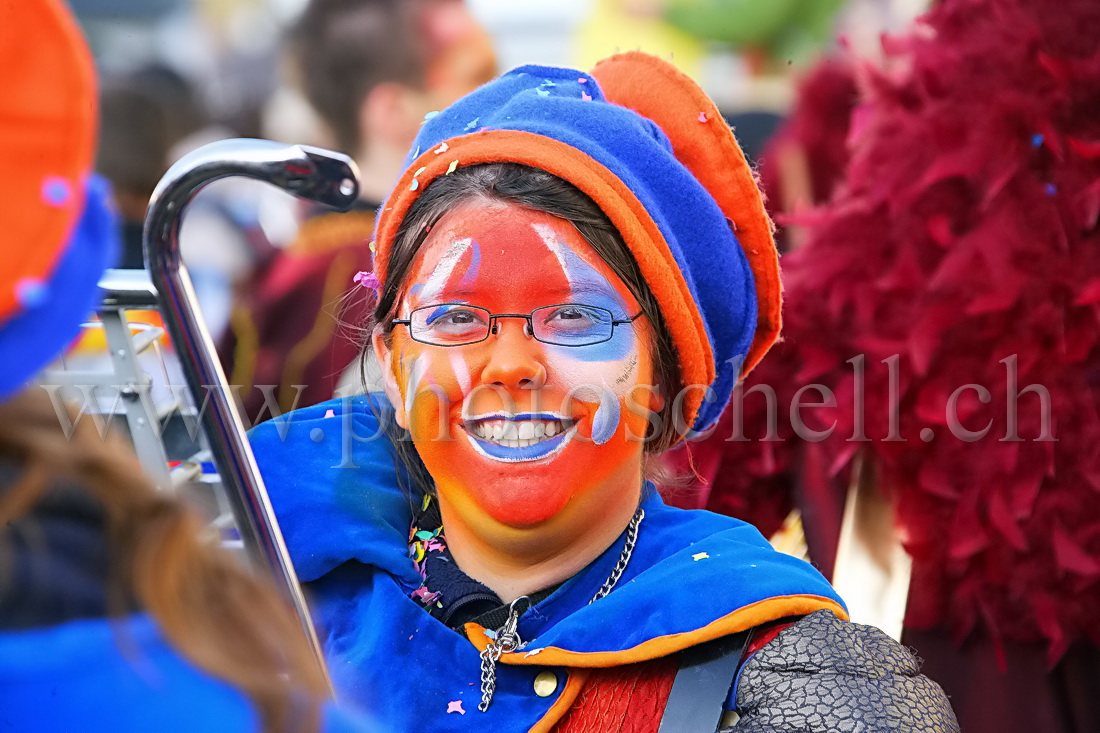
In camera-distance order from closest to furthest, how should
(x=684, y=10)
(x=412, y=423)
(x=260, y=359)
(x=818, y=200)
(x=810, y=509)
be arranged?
(x=412, y=423) → (x=810, y=509) → (x=818, y=200) → (x=260, y=359) → (x=684, y=10)

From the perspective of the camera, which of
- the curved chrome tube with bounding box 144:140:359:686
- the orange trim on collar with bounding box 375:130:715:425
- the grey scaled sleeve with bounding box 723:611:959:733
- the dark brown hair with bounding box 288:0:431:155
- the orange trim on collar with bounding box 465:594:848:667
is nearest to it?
the curved chrome tube with bounding box 144:140:359:686

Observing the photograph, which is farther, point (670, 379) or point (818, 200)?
point (818, 200)

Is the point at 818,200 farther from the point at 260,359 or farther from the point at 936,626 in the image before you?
the point at 260,359

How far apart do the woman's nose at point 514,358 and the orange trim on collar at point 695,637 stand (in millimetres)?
369

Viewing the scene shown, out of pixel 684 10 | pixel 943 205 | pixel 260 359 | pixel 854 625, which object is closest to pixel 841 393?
pixel 943 205

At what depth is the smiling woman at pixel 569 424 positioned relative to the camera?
165 cm

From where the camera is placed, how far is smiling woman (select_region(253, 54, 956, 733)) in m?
1.65

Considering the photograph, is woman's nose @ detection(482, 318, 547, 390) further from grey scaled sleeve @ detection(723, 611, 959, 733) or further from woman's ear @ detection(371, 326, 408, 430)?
grey scaled sleeve @ detection(723, 611, 959, 733)

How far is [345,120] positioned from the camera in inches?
164

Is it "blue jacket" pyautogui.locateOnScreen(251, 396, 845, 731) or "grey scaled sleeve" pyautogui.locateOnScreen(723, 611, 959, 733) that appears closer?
"grey scaled sleeve" pyautogui.locateOnScreen(723, 611, 959, 733)

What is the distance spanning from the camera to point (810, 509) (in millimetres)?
2545

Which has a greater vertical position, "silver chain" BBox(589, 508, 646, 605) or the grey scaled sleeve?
the grey scaled sleeve

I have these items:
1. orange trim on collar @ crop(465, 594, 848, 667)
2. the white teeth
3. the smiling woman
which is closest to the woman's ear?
the smiling woman

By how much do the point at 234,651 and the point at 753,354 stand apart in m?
1.29
